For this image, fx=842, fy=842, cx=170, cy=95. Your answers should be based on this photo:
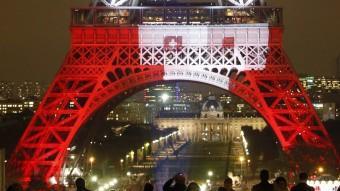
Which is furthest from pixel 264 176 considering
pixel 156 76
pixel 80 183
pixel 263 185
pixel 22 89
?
pixel 22 89

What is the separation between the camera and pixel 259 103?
32.9 meters

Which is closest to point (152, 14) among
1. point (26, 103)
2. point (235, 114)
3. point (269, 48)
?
Result: point (269, 48)

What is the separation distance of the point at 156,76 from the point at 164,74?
34 cm

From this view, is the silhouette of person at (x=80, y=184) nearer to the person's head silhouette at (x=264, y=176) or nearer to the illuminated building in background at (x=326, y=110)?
the person's head silhouette at (x=264, y=176)

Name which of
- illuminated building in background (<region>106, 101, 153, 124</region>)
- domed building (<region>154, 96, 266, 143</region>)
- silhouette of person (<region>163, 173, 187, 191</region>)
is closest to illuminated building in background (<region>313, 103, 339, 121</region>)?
domed building (<region>154, 96, 266, 143</region>)

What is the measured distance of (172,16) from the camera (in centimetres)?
3628

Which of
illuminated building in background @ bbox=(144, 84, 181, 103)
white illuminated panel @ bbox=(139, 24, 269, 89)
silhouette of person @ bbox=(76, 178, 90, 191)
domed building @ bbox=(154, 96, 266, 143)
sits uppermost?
white illuminated panel @ bbox=(139, 24, 269, 89)

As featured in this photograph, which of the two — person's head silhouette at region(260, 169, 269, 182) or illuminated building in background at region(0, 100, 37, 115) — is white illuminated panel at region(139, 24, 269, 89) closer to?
person's head silhouette at region(260, 169, 269, 182)

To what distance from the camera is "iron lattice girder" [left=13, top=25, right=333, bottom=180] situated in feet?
108

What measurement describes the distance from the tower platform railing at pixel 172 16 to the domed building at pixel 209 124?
9475 centimetres

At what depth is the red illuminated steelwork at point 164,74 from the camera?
32.8m

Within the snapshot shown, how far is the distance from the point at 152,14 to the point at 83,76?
496cm

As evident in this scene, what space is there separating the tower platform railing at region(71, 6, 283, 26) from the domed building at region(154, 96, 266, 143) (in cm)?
9475

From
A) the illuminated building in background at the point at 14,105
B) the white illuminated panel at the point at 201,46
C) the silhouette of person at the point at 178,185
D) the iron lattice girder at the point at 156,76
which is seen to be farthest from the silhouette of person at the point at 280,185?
the illuminated building in background at the point at 14,105
